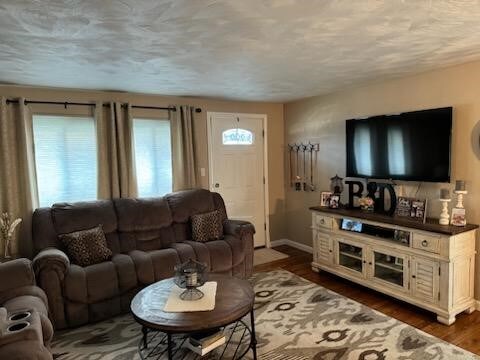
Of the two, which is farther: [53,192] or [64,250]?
[53,192]

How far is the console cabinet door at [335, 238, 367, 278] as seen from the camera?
3529 mm

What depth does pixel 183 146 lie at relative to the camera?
14.4 feet

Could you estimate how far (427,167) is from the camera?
3215 mm

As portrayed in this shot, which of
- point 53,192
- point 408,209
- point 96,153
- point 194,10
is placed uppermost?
point 194,10

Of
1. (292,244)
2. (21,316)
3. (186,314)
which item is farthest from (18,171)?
(292,244)

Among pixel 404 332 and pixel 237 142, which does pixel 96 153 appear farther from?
pixel 404 332

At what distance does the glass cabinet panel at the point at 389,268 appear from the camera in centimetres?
318

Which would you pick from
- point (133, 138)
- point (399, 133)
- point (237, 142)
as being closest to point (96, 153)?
point (133, 138)

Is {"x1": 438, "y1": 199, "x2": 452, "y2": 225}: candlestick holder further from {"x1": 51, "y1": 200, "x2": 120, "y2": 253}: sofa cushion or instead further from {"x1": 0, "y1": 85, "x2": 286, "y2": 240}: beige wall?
{"x1": 51, "y1": 200, "x2": 120, "y2": 253}: sofa cushion

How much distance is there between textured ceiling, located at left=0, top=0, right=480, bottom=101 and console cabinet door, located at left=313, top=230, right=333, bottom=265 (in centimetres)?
187

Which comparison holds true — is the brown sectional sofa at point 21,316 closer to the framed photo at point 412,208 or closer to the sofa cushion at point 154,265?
the sofa cushion at point 154,265

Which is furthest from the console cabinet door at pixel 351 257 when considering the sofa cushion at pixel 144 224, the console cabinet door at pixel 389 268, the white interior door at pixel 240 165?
the sofa cushion at pixel 144 224

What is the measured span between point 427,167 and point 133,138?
3.36 meters

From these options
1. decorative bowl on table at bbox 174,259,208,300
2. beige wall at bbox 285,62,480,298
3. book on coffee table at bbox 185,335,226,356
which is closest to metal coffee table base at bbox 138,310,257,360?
book on coffee table at bbox 185,335,226,356
